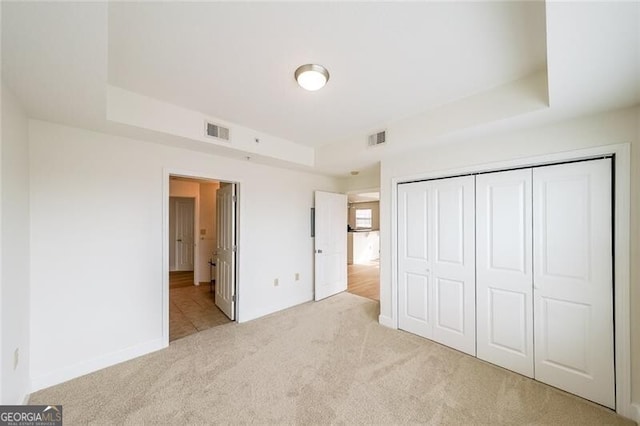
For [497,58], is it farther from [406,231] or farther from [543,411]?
[543,411]

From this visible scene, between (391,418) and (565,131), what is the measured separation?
2.76 meters

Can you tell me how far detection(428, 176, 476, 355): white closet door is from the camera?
2.60m

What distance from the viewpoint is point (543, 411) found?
183cm

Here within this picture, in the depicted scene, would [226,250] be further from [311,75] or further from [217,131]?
[311,75]

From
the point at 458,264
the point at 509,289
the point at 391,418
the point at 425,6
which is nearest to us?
the point at 425,6

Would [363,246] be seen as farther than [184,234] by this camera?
Yes

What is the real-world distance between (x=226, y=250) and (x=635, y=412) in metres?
4.35

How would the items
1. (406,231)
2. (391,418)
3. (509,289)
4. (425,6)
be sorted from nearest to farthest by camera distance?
(425,6)
(391,418)
(509,289)
(406,231)

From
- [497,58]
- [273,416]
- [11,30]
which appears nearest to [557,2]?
[497,58]

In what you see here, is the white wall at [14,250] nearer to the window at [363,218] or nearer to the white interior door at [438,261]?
the white interior door at [438,261]

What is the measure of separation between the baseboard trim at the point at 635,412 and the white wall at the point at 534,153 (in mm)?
31

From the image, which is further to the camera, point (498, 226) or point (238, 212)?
point (238, 212)

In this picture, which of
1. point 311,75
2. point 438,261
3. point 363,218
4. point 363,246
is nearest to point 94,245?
point 311,75

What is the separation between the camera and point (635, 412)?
1.75 meters
